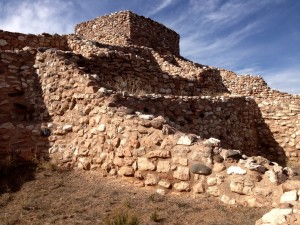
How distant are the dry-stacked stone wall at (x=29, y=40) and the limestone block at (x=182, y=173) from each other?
752cm

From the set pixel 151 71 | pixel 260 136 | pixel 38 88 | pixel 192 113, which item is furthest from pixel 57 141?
pixel 260 136

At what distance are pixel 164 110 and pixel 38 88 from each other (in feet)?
9.64

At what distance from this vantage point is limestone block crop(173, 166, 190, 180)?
531cm

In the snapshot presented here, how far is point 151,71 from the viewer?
10836 mm

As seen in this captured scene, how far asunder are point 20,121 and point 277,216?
212 inches

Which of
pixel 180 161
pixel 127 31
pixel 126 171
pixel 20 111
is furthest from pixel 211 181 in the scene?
pixel 127 31

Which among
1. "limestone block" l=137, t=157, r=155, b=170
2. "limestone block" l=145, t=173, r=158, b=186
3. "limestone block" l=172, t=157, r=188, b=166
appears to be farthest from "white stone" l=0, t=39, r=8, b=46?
"limestone block" l=172, t=157, r=188, b=166

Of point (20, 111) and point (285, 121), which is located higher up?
point (285, 121)

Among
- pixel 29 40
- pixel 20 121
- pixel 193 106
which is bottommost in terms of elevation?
pixel 20 121

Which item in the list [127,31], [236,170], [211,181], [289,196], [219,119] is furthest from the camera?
[127,31]

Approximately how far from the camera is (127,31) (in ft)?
55.6

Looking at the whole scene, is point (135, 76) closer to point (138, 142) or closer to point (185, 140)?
point (138, 142)

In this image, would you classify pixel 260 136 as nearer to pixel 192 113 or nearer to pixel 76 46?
pixel 192 113

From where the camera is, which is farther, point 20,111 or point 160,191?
point 20,111
